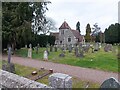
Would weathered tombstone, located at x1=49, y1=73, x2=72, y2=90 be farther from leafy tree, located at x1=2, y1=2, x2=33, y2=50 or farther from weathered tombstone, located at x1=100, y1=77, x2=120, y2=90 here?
leafy tree, located at x1=2, y1=2, x2=33, y2=50

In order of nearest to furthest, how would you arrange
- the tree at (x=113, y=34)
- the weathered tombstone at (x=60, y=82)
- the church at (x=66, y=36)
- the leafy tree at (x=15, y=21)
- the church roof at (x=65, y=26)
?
the weathered tombstone at (x=60, y=82) → the leafy tree at (x=15, y=21) → the church roof at (x=65, y=26) → the church at (x=66, y=36) → the tree at (x=113, y=34)

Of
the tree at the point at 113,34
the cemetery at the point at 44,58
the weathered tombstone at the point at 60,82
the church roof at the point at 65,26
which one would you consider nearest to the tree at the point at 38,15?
the cemetery at the point at 44,58

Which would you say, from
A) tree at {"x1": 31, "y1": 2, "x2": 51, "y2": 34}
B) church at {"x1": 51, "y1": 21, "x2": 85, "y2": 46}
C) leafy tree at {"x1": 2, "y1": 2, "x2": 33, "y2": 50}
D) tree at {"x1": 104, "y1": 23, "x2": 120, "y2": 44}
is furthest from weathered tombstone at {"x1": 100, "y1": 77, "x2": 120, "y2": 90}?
tree at {"x1": 104, "y1": 23, "x2": 120, "y2": 44}

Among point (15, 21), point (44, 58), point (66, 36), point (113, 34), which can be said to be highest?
point (15, 21)

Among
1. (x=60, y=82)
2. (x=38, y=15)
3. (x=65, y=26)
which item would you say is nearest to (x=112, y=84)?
(x=60, y=82)

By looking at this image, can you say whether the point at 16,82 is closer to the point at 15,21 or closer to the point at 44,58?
the point at 44,58

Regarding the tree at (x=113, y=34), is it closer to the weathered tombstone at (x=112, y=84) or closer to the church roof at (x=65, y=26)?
the church roof at (x=65, y=26)

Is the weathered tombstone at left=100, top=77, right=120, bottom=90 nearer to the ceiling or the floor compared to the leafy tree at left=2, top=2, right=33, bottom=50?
nearer to the floor

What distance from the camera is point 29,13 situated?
23.8 meters

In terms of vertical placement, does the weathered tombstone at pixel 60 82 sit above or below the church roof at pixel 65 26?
below

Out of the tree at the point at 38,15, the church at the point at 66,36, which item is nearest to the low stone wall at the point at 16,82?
the tree at the point at 38,15

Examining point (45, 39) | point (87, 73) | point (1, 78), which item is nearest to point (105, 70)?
point (87, 73)

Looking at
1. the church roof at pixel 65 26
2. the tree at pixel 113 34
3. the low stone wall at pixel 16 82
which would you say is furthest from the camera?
the tree at pixel 113 34

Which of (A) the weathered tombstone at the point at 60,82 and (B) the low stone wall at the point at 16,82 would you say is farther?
(A) the weathered tombstone at the point at 60,82
